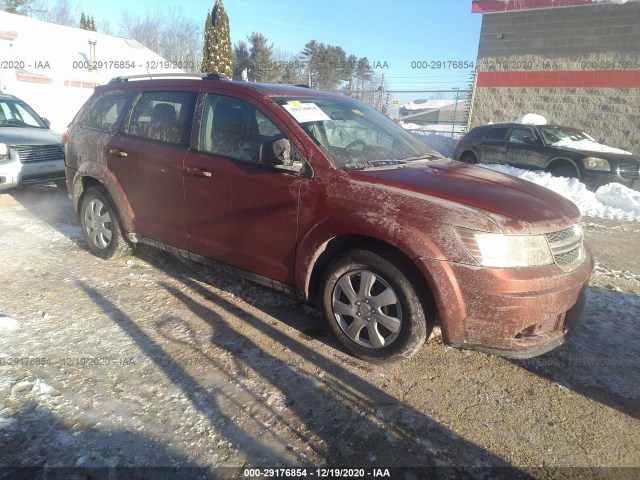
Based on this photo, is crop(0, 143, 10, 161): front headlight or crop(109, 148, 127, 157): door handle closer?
crop(109, 148, 127, 157): door handle

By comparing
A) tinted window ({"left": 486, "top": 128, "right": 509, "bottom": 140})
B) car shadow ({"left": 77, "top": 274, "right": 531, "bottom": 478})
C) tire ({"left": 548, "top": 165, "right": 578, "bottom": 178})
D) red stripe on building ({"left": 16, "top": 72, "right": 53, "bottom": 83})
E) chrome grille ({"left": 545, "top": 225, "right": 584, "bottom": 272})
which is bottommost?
car shadow ({"left": 77, "top": 274, "right": 531, "bottom": 478})

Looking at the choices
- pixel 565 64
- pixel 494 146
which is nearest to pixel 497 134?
pixel 494 146

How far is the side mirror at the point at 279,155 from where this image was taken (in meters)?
3.04

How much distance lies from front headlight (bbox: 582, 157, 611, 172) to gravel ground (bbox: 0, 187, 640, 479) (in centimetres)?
608

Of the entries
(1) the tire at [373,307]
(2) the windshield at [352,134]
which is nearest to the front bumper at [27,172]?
(2) the windshield at [352,134]

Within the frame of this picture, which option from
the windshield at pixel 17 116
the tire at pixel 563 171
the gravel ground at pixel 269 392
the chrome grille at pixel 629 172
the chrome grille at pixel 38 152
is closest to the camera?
the gravel ground at pixel 269 392

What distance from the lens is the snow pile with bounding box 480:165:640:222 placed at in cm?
754

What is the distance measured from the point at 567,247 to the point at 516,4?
44.6 feet

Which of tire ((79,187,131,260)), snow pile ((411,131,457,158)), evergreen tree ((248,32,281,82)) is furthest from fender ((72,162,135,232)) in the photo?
evergreen tree ((248,32,281,82))

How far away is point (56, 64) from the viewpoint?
70.9 feet

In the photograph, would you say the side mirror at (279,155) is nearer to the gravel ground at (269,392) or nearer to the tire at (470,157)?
the gravel ground at (269,392)

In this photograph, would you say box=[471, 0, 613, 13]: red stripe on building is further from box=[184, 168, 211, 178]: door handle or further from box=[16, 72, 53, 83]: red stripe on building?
box=[16, 72, 53, 83]: red stripe on building

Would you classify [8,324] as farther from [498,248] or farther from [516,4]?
[516,4]

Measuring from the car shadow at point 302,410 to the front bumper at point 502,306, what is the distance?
1.85 ft
